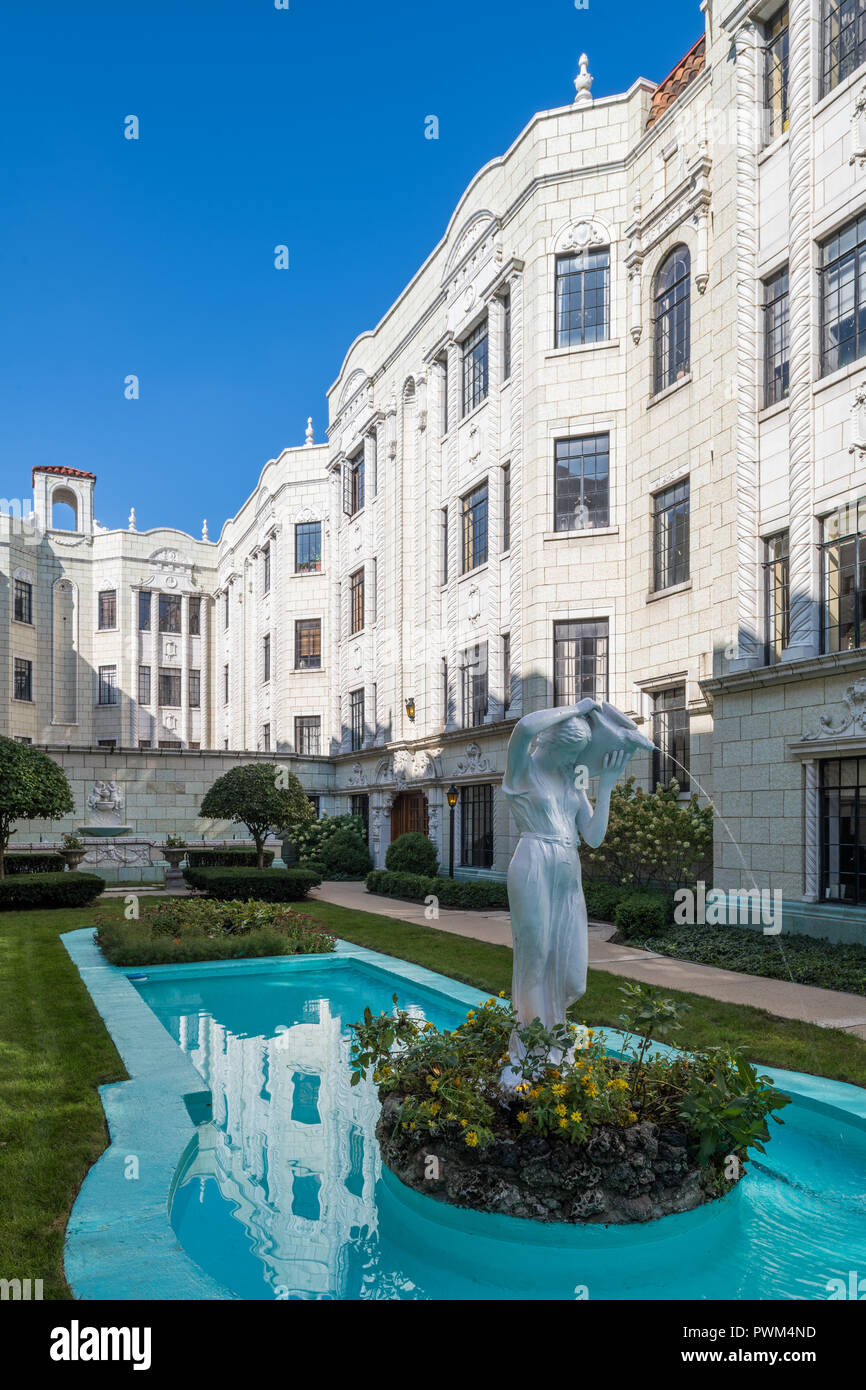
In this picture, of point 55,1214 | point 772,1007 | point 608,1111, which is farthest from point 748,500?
point 55,1214

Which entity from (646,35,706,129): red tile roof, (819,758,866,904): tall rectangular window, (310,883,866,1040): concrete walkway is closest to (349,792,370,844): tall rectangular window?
(310,883,866,1040): concrete walkway

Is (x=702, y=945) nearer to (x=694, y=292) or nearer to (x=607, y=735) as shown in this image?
(x=607, y=735)

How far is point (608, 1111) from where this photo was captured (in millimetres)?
4844

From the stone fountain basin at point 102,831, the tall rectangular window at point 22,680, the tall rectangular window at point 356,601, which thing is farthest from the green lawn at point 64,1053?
the tall rectangular window at point 22,680

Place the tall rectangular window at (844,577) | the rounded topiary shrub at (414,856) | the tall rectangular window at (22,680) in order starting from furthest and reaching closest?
the tall rectangular window at (22,680)
the rounded topiary shrub at (414,856)
the tall rectangular window at (844,577)

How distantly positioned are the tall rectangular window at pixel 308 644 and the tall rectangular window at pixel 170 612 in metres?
12.4

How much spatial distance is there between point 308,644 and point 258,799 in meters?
15.5

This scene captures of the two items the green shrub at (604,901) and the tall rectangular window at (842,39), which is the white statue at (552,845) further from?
the tall rectangular window at (842,39)

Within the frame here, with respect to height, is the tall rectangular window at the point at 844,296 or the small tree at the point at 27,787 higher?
the tall rectangular window at the point at 844,296

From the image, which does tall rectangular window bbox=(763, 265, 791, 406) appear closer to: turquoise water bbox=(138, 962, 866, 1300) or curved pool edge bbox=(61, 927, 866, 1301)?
curved pool edge bbox=(61, 927, 866, 1301)

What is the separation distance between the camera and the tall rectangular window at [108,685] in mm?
43188

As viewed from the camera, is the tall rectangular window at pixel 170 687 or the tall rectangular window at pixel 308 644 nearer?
the tall rectangular window at pixel 308 644

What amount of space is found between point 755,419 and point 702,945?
27.8ft

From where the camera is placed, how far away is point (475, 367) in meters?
23.8
